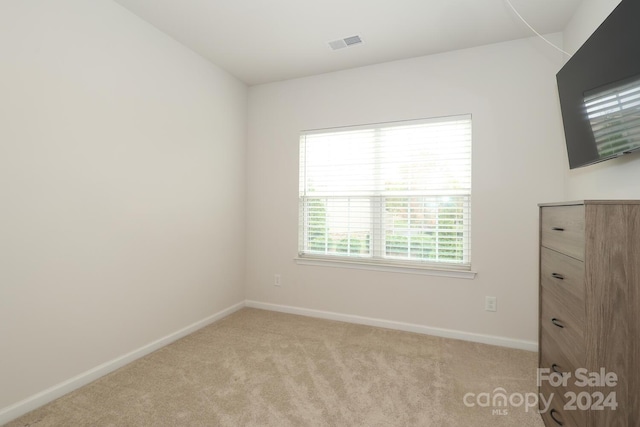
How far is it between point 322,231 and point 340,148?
0.92 m

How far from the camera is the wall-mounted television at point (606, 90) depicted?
1306 millimetres

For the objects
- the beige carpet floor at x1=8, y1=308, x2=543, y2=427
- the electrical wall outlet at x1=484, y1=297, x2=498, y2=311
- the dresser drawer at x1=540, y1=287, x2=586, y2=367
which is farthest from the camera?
the electrical wall outlet at x1=484, y1=297, x2=498, y2=311

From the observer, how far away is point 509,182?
8.50 feet

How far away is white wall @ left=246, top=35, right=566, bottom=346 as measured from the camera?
2521 mm

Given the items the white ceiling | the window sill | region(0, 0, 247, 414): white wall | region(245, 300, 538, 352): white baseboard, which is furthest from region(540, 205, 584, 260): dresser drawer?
region(0, 0, 247, 414): white wall

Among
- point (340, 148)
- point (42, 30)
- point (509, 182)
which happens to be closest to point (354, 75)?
point (340, 148)

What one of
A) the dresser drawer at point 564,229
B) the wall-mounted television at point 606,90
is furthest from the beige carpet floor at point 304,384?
the wall-mounted television at point 606,90

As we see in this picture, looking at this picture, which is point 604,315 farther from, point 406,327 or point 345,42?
point 345,42

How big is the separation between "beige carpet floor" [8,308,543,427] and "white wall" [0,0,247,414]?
33 cm

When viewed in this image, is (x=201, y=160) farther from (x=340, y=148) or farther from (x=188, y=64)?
(x=340, y=148)

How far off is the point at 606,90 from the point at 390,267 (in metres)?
2.01

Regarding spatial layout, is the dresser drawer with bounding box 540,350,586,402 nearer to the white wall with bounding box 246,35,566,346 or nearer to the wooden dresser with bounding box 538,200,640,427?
the wooden dresser with bounding box 538,200,640,427

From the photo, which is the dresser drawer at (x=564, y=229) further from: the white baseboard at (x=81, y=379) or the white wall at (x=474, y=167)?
the white baseboard at (x=81, y=379)

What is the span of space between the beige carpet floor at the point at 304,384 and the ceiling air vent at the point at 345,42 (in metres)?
2.64
